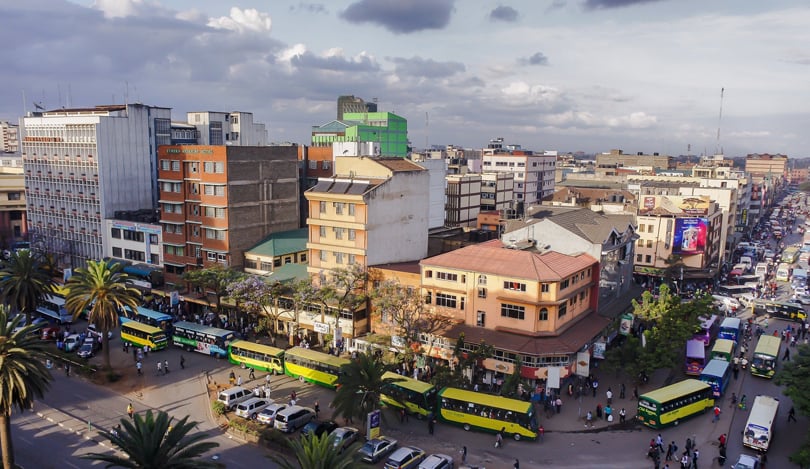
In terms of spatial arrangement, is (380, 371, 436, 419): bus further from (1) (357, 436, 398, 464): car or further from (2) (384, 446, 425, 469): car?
(2) (384, 446, 425, 469): car

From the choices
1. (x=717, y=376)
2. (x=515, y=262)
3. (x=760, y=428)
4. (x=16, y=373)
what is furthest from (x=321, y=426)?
(x=717, y=376)

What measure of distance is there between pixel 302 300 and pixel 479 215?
2274 inches

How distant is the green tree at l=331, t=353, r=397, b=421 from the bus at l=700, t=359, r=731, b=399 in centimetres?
2782

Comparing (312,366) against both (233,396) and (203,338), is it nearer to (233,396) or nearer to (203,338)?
(233,396)

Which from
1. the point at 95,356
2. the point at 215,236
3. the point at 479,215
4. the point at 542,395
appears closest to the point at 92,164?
the point at 215,236

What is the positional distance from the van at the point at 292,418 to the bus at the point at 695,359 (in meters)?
35.8

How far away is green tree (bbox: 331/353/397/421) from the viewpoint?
40.5 metres

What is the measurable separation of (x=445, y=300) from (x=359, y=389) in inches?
654

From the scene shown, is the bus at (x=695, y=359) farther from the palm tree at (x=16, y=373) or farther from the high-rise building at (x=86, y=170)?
the high-rise building at (x=86, y=170)

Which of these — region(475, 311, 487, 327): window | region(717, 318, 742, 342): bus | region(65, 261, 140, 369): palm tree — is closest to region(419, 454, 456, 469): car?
region(475, 311, 487, 327): window

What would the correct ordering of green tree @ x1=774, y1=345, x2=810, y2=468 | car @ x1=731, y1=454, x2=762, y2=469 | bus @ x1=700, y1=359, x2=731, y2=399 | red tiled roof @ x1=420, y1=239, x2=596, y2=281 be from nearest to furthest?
car @ x1=731, y1=454, x2=762, y2=469, green tree @ x1=774, y1=345, x2=810, y2=468, bus @ x1=700, y1=359, x2=731, y2=399, red tiled roof @ x1=420, y1=239, x2=596, y2=281

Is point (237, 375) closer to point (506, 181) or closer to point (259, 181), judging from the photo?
point (259, 181)

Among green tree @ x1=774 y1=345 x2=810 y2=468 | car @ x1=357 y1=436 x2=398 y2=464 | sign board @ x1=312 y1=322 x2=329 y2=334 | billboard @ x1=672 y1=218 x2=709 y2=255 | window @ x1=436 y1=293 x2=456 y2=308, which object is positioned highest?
billboard @ x1=672 y1=218 x2=709 y2=255

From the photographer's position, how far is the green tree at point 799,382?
124 ft
